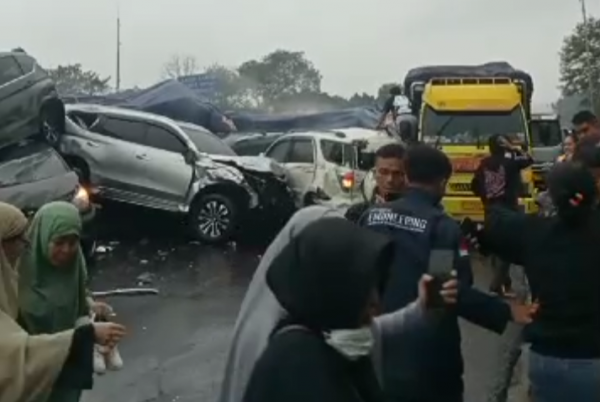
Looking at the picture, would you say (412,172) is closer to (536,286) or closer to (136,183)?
(536,286)

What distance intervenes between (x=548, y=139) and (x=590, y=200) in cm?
2001

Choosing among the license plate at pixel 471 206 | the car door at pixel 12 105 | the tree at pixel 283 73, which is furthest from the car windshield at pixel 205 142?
the tree at pixel 283 73

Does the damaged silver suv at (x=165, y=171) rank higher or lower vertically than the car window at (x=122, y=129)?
lower

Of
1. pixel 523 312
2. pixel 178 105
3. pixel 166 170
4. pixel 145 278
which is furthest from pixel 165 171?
pixel 523 312

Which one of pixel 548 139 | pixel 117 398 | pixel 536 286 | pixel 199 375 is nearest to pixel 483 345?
pixel 199 375

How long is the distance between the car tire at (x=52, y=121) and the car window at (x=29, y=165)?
1679 mm

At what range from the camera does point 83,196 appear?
1384 centimetres

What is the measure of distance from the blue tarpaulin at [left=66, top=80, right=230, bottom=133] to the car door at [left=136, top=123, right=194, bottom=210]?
9218mm

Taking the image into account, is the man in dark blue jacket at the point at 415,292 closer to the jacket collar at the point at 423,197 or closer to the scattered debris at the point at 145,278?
the jacket collar at the point at 423,197

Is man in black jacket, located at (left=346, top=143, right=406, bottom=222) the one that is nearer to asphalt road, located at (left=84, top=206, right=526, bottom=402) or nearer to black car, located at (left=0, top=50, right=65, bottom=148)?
asphalt road, located at (left=84, top=206, right=526, bottom=402)

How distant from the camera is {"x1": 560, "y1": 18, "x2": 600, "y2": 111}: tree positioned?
54531 millimetres

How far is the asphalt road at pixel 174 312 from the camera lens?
880 centimetres

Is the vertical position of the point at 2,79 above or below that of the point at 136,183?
above

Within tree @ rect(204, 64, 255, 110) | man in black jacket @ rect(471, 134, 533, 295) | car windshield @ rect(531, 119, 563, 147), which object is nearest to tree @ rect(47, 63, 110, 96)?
tree @ rect(204, 64, 255, 110)
